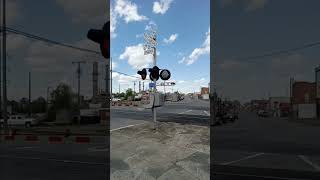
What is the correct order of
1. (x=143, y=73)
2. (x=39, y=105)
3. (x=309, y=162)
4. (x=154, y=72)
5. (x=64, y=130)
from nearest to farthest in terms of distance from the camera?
(x=309, y=162), (x=154, y=72), (x=143, y=73), (x=64, y=130), (x=39, y=105)

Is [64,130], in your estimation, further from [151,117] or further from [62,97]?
[151,117]

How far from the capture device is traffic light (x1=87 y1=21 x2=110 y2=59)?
429 centimetres

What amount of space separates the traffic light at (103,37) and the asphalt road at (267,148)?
6.47 m

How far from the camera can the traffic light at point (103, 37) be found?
4.29m

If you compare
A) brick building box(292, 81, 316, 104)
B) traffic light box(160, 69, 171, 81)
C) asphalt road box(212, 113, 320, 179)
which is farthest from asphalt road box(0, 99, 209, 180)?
brick building box(292, 81, 316, 104)

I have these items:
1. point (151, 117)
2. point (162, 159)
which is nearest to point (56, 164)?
point (162, 159)

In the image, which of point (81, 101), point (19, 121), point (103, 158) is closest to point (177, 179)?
point (103, 158)

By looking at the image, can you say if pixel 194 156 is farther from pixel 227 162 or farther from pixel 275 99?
pixel 275 99

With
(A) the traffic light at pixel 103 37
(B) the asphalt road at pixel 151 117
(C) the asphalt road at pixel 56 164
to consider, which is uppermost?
(A) the traffic light at pixel 103 37

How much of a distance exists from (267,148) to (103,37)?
12.8 metres

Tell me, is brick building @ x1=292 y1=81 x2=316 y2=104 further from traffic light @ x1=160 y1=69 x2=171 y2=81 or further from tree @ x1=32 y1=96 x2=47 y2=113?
tree @ x1=32 y1=96 x2=47 y2=113

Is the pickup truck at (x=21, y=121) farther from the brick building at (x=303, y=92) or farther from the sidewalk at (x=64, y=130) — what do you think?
the brick building at (x=303, y=92)

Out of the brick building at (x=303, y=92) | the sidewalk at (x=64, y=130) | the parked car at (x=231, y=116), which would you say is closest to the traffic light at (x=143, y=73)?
the sidewalk at (x=64, y=130)

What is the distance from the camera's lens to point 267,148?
631 inches
